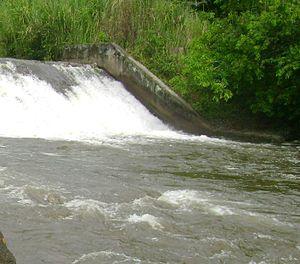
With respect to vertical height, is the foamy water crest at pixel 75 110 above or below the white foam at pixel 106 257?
below

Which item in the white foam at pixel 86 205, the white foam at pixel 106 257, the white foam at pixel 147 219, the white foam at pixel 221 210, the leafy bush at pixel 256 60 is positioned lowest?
the white foam at pixel 221 210

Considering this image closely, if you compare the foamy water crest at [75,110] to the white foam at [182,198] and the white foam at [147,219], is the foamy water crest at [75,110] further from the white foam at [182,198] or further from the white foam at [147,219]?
the white foam at [147,219]

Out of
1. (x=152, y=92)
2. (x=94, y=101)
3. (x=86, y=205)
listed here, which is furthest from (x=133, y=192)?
(x=152, y=92)

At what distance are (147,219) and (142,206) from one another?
0.50m

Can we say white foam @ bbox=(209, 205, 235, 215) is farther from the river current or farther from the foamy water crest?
the foamy water crest

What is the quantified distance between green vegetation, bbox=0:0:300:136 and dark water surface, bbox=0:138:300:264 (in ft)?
9.74

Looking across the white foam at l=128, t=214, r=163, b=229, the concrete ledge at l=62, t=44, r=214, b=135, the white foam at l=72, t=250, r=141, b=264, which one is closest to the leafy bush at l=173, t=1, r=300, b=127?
the concrete ledge at l=62, t=44, r=214, b=135

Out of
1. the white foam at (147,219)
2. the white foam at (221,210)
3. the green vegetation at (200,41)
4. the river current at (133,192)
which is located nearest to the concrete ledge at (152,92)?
the green vegetation at (200,41)

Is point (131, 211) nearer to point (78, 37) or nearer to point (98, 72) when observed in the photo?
point (98, 72)

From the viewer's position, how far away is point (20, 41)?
16.0 meters

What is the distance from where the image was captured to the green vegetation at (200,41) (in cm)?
1162

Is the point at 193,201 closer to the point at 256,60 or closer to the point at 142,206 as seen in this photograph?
the point at 142,206

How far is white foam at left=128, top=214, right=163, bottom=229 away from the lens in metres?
5.23

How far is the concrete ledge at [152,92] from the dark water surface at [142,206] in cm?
330
